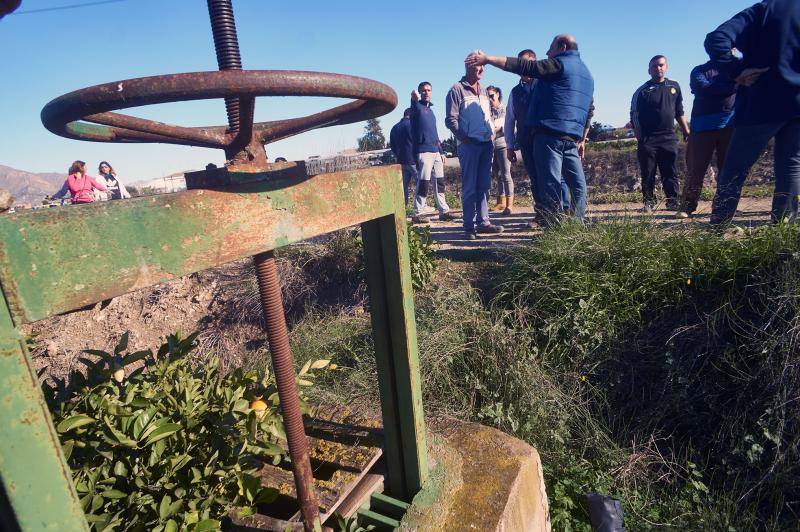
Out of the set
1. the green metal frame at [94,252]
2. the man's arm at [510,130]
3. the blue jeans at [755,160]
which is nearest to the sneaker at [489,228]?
the man's arm at [510,130]

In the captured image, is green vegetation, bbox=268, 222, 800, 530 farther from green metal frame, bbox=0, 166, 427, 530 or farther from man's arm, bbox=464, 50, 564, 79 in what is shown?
green metal frame, bbox=0, 166, 427, 530

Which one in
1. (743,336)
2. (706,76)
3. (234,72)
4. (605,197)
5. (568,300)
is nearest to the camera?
(234,72)

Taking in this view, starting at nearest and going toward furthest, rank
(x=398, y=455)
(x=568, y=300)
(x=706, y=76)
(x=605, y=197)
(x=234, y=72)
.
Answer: (x=234, y=72)
(x=398, y=455)
(x=568, y=300)
(x=706, y=76)
(x=605, y=197)

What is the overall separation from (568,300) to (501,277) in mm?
625

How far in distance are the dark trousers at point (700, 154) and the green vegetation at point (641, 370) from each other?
1.83 metres

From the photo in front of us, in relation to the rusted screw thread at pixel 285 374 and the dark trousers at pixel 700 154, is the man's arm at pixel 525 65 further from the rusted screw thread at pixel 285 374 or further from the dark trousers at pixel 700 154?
the rusted screw thread at pixel 285 374

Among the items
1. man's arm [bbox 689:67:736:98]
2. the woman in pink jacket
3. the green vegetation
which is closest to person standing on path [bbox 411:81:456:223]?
man's arm [bbox 689:67:736:98]

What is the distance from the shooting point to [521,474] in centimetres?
177

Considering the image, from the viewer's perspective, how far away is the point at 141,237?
73cm

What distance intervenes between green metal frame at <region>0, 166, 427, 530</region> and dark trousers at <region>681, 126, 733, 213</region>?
468cm

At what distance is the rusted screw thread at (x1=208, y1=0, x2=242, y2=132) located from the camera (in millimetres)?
917

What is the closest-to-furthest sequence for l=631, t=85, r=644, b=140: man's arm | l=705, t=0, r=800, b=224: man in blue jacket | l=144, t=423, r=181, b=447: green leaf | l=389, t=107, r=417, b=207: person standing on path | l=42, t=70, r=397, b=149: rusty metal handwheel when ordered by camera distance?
l=42, t=70, r=397, b=149: rusty metal handwheel, l=144, t=423, r=181, b=447: green leaf, l=705, t=0, r=800, b=224: man in blue jacket, l=631, t=85, r=644, b=140: man's arm, l=389, t=107, r=417, b=207: person standing on path

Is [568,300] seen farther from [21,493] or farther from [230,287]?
[230,287]

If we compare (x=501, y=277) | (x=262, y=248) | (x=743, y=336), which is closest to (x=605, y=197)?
(x=501, y=277)
